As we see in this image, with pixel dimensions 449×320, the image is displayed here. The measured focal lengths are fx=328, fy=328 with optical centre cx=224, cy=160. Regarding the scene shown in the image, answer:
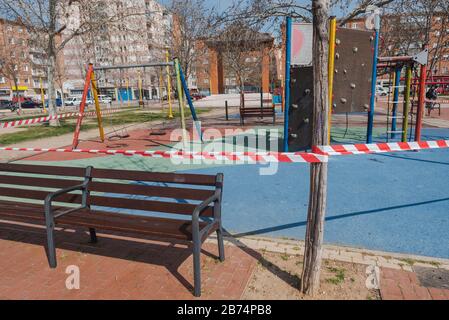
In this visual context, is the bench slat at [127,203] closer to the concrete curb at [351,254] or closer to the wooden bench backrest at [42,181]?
the wooden bench backrest at [42,181]

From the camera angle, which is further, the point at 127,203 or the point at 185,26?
the point at 185,26

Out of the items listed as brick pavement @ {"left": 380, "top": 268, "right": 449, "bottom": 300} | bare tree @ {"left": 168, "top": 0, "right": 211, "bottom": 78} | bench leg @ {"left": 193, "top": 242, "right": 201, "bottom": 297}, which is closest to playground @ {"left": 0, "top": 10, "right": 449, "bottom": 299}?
bench leg @ {"left": 193, "top": 242, "right": 201, "bottom": 297}

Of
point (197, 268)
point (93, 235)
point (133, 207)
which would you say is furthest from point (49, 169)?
point (197, 268)

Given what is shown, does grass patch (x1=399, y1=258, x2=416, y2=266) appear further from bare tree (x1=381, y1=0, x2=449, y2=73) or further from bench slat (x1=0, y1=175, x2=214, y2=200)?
bare tree (x1=381, y1=0, x2=449, y2=73)

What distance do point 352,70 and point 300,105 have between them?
162 centimetres

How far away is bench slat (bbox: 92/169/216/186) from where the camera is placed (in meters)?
3.26

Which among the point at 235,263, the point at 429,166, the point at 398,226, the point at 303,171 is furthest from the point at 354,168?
the point at 235,263

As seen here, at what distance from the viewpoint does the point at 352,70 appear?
8180mm

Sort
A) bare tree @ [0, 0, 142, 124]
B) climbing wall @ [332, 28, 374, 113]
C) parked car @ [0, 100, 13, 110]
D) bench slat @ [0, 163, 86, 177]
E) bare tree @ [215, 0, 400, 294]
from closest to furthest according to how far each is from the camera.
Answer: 1. bare tree @ [215, 0, 400, 294]
2. bench slat @ [0, 163, 86, 177]
3. climbing wall @ [332, 28, 374, 113]
4. bare tree @ [0, 0, 142, 124]
5. parked car @ [0, 100, 13, 110]

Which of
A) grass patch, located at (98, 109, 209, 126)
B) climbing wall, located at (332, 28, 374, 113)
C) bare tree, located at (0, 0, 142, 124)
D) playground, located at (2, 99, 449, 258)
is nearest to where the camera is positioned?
playground, located at (2, 99, 449, 258)

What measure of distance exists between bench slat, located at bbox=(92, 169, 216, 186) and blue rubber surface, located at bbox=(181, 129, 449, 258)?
3.85 ft

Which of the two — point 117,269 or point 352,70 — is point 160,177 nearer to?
point 117,269
